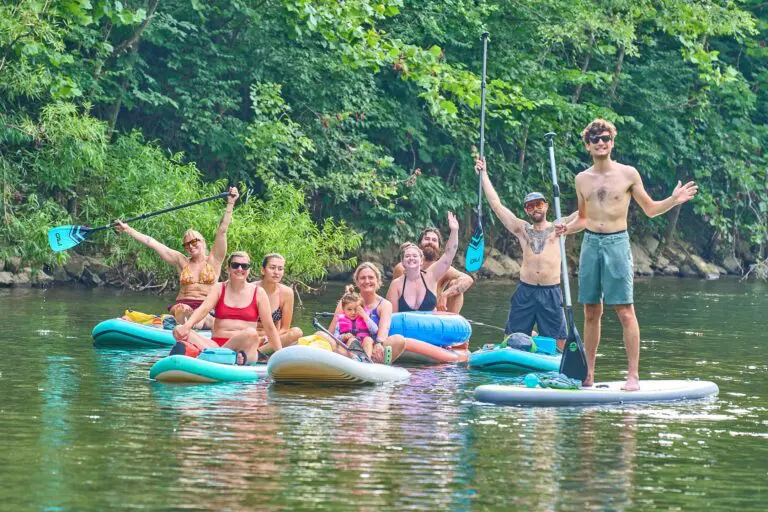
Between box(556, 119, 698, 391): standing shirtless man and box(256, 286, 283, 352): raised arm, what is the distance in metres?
2.51

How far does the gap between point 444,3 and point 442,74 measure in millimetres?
4516

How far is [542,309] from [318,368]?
106 inches

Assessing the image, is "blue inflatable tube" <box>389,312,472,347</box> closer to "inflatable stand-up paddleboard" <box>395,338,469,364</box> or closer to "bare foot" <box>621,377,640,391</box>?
"inflatable stand-up paddleboard" <box>395,338,469,364</box>

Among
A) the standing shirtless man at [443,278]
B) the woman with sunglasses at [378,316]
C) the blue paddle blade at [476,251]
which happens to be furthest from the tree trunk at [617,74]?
the woman with sunglasses at [378,316]


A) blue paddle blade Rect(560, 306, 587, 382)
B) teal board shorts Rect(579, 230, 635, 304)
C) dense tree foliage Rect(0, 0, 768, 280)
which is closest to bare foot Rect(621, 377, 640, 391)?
blue paddle blade Rect(560, 306, 587, 382)

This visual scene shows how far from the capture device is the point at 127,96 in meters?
23.1

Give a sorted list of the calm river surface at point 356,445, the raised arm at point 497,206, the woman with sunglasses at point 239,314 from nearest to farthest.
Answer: the calm river surface at point 356,445 → the woman with sunglasses at point 239,314 → the raised arm at point 497,206

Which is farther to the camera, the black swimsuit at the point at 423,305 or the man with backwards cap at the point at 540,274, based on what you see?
the black swimsuit at the point at 423,305

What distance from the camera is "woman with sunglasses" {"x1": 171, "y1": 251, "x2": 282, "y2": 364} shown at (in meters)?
11.3

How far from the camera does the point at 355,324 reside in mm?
11875

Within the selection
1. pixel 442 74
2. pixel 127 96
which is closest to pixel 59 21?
pixel 127 96

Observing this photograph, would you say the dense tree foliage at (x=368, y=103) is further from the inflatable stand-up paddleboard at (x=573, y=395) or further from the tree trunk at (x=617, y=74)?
the inflatable stand-up paddleboard at (x=573, y=395)

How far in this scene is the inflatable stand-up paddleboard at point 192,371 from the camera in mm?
10688

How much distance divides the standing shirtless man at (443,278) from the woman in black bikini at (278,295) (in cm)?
131
